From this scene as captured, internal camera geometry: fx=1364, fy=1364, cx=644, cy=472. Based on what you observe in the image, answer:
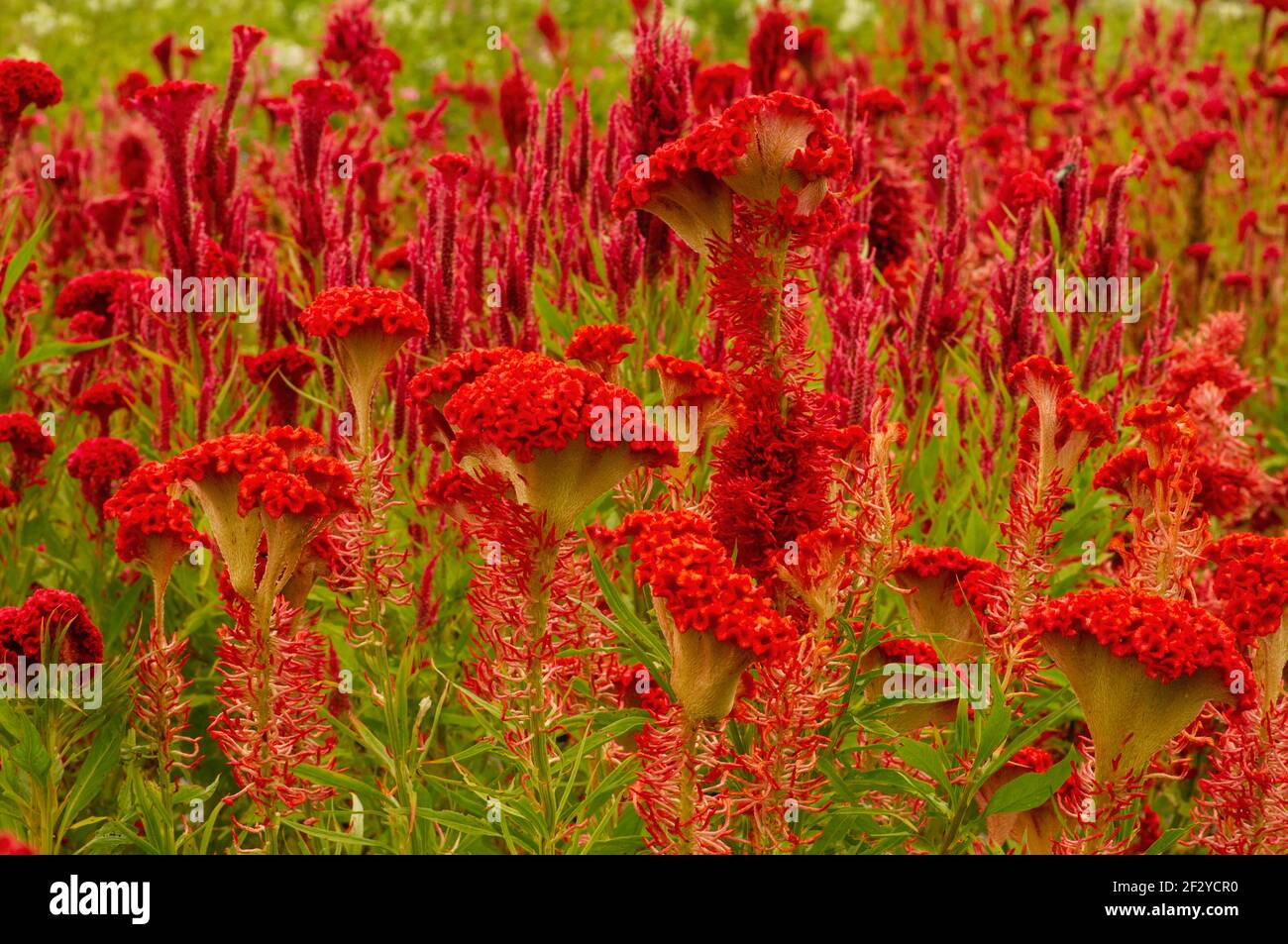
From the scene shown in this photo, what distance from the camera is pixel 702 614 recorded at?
144cm

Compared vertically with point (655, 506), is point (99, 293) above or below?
above

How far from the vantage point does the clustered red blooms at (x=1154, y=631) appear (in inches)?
59.8

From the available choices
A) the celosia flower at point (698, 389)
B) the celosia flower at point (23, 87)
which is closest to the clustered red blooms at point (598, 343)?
the celosia flower at point (698, 389)

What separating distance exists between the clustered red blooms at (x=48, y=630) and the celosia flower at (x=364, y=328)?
0.52 meters

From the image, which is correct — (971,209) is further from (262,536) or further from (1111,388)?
(262,536)

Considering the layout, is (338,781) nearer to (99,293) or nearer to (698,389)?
(698,389)

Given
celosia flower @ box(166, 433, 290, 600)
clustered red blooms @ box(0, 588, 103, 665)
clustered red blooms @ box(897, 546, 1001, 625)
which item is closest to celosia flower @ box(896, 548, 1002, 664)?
clustered red blooms @ box(897, 546, 1001, 625)

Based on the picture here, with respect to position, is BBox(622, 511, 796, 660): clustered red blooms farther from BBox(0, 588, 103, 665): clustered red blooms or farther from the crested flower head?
the crested flower head

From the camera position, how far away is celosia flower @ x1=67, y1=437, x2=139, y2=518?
102 inches

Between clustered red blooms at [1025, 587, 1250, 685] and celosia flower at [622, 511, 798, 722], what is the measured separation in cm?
35

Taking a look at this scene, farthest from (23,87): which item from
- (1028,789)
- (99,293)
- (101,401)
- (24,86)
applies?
(1028,789)

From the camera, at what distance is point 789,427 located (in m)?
1.87

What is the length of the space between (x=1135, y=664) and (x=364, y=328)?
1.14 m
